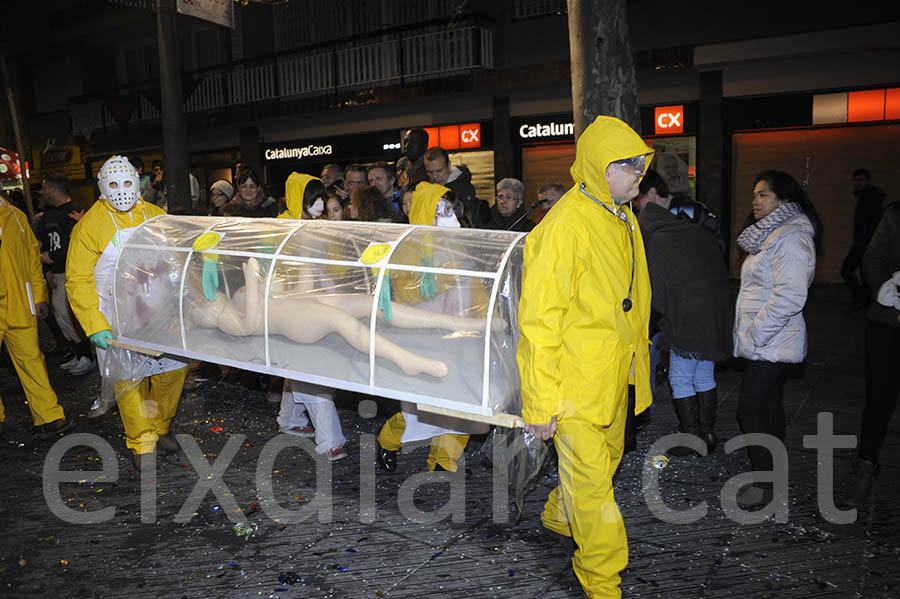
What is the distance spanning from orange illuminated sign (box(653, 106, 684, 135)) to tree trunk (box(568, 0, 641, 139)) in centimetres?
649

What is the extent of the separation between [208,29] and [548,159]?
12405 millimetres

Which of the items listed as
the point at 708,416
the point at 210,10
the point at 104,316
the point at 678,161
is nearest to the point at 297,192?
the point at 104,316

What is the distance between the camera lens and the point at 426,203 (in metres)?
5.57

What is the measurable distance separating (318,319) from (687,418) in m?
2.77

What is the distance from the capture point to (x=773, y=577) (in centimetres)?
359

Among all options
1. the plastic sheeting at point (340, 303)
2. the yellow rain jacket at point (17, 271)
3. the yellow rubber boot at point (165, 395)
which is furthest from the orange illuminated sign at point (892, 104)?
the yellow rain jacket at point (17, 271)

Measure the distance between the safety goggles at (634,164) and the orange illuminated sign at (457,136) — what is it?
461 inches

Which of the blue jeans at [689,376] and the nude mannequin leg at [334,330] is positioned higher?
the nude mannequin leg at [334,330]

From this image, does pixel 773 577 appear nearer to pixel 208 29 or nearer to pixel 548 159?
pixel 548 159

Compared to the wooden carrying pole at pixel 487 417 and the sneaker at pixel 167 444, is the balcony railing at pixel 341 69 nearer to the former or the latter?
the sneaker at pixel 167 444

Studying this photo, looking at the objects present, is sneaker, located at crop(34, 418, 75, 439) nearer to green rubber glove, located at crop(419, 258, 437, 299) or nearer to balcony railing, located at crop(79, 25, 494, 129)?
green rubber glove, located at crop(419, 258, 437, 299)

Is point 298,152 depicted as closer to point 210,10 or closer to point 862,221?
point 210,10

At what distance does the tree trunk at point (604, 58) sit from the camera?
6.39m

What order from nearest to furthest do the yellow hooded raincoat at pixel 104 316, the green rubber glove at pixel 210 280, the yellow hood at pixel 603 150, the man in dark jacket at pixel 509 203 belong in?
the yellow hood at pixel 603 150, the green rubber glove at pixel 210 280, the yellow hooded raincoat at pixel 104 316, the man in dark jacket at pixel 509 203
